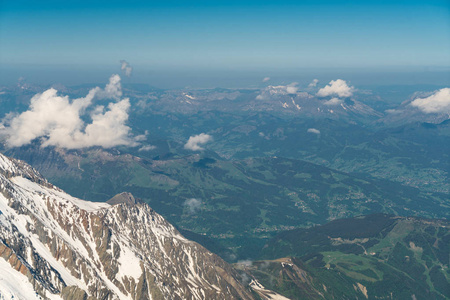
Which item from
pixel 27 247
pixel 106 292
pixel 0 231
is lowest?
pixel 106 292

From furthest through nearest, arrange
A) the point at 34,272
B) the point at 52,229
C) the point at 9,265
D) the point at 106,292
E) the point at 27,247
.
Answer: the point at 52,229 < the point at 106,292 < the point at 27,247 < the point at 34,272 < the point at 9,265

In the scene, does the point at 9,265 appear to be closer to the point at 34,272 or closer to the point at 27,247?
the point at 34,272

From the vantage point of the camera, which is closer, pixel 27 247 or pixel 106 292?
pixel 27 247

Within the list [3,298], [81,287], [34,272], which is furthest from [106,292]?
[3,298]

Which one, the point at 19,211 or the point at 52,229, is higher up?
the point at 19,211

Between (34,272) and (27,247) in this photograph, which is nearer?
(34,272)

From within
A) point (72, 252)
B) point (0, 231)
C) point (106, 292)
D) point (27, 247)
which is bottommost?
point (106, 292)

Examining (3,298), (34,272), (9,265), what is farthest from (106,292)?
(3,298)

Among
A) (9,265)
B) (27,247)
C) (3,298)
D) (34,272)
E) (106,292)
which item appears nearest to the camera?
(3,298)

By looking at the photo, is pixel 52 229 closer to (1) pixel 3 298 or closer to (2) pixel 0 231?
(2) pixel 0 231
